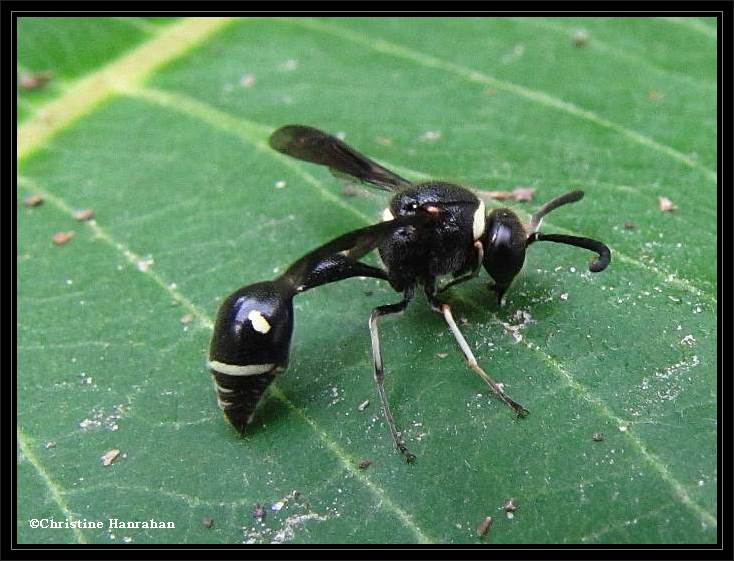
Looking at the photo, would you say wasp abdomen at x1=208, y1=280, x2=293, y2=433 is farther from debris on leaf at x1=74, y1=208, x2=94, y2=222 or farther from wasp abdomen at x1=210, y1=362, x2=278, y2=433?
debris on leaf at x1=74, y1=208, x2=94, y2=222


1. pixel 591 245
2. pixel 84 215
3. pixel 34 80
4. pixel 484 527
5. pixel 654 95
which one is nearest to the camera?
pixel 484 527

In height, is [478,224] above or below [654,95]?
below

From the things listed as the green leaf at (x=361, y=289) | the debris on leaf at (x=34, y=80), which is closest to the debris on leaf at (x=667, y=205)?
the green leaf at (x=361, y=289)

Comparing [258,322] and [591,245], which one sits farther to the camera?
[591,245]

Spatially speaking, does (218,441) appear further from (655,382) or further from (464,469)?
(655,382)

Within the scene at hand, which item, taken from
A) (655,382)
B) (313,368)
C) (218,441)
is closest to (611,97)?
(655,382)

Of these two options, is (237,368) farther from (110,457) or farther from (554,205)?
(554,205)

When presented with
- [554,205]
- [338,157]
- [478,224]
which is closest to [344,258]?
[478,224]

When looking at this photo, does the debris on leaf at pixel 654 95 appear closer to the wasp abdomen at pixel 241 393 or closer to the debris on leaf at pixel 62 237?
the wasp abdomen at pixel 241 393
